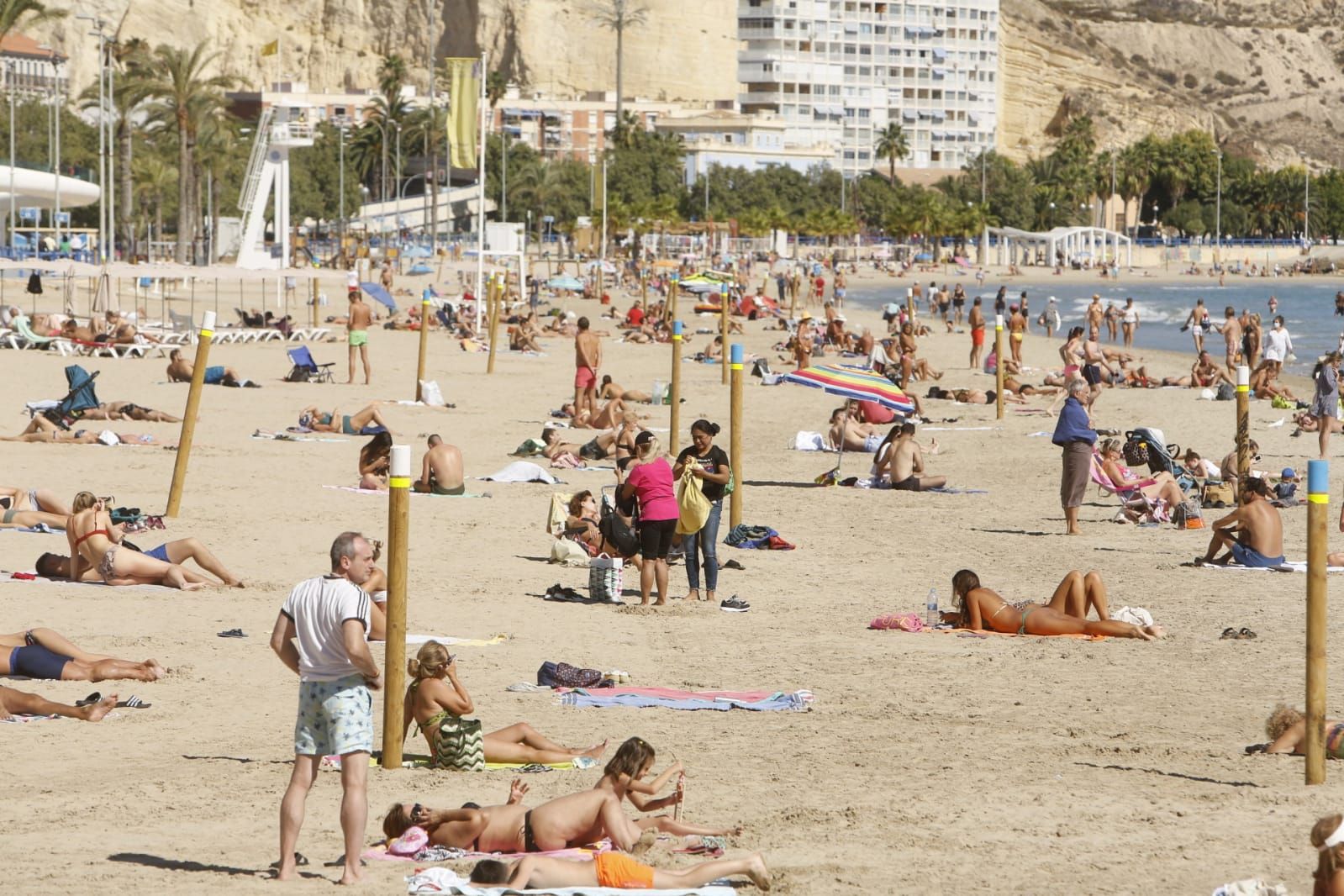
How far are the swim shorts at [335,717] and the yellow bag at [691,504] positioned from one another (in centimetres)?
586

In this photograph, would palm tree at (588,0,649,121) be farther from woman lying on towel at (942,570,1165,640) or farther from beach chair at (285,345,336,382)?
woman lying on towel at (942,570,1165,640)

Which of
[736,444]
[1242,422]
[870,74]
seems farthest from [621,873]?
[870,74]

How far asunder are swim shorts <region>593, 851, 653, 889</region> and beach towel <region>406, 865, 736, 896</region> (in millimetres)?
35

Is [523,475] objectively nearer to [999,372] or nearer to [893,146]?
[999,372]

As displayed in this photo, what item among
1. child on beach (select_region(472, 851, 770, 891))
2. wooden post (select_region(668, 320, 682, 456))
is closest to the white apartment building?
wooden post (select_region(668, 320, 682, 456))

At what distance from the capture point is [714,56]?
15812cm

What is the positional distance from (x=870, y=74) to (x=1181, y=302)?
250 feet

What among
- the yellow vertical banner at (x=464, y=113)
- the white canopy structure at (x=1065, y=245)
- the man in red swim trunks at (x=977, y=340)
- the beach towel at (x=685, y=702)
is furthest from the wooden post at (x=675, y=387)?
the white canopy structure at (x=1065, y=245)

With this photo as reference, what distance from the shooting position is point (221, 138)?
81.0 m

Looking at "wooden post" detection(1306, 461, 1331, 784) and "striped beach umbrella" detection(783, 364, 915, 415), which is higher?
"striped beach umbrella" detection(783, 364, 915, 415)

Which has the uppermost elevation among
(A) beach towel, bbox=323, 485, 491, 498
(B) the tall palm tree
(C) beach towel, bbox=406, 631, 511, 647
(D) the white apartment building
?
(D) the white apartment building

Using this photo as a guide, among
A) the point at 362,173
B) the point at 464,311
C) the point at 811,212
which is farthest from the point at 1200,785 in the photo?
the point at 811,212

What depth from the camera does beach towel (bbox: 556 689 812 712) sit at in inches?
354

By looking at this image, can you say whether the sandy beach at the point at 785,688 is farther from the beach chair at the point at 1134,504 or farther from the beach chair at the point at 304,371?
the beach chair at the point at 304,371
